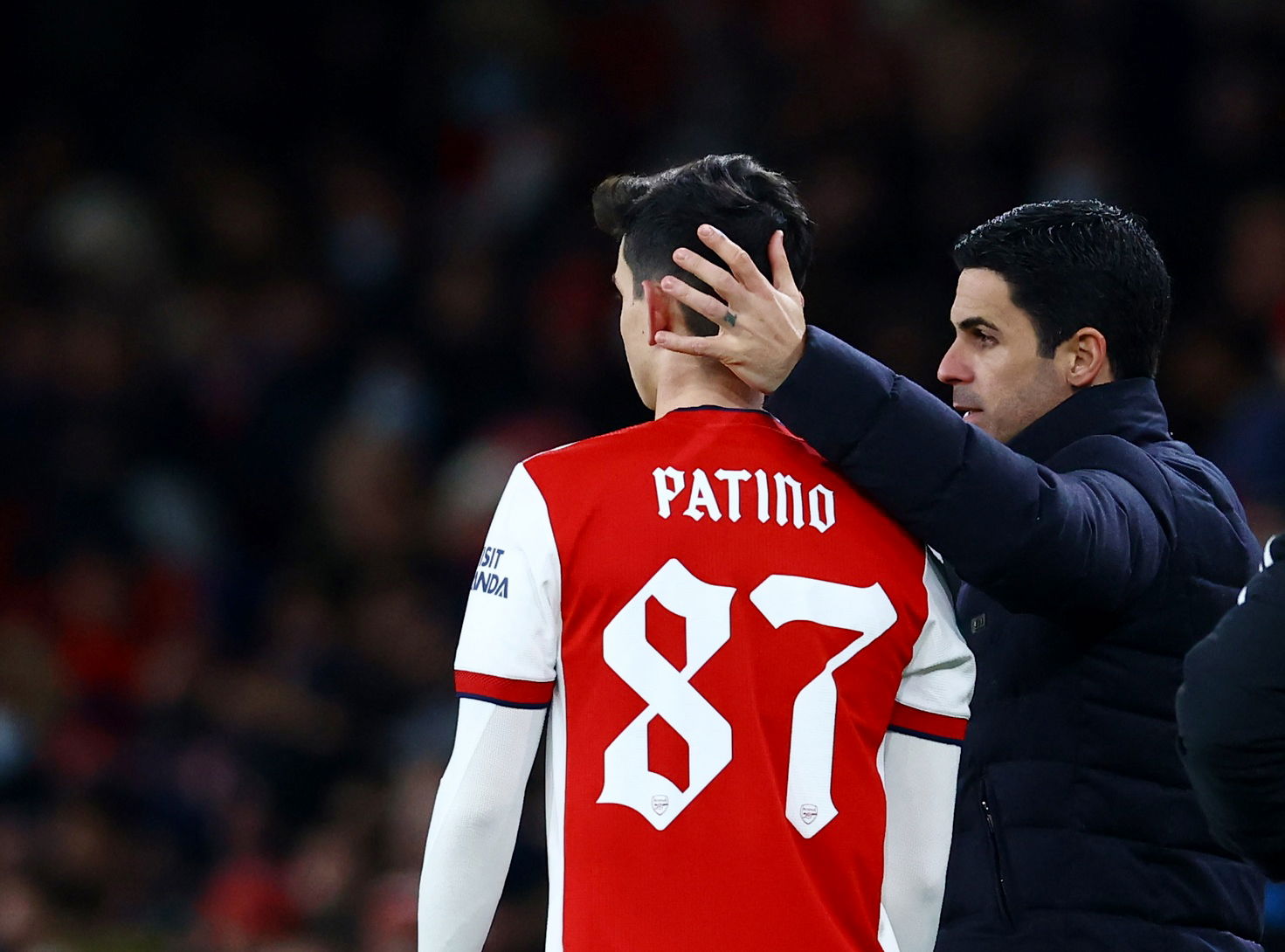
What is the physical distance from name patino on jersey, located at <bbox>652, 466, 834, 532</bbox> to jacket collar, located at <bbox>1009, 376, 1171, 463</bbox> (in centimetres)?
56

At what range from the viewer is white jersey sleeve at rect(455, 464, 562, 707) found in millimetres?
2234

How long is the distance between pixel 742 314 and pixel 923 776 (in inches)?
26.3

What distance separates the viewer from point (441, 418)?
25.0 ft

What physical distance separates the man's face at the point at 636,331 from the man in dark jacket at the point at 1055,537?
0.11 m

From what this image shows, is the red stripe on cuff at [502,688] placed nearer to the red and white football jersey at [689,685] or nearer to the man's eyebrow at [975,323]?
the red and white football jersey at [689,685]

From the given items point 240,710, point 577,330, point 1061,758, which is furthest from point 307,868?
point 1061,758

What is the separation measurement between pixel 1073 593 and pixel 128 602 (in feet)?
18.3

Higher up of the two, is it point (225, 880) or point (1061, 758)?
point (1061, 758)

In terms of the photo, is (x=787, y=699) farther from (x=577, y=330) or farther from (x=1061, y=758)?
(x=577, y=330)

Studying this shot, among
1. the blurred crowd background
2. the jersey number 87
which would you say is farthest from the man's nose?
the blurred crowd background

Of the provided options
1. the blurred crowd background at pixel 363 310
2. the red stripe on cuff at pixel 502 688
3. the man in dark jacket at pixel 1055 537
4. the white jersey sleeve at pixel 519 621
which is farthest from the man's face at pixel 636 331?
the blurred crowd background at pixel 363 310

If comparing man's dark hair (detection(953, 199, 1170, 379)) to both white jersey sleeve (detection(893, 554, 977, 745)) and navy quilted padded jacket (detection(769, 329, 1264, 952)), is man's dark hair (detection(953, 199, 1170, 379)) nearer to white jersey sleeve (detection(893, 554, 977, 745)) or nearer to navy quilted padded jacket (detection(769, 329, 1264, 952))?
navy quilted padded jacket (detection(769, 329, 1264, 952))

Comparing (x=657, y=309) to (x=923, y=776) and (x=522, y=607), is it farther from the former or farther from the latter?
(x=923, y=776)

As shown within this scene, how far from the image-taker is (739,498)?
2.32 m
